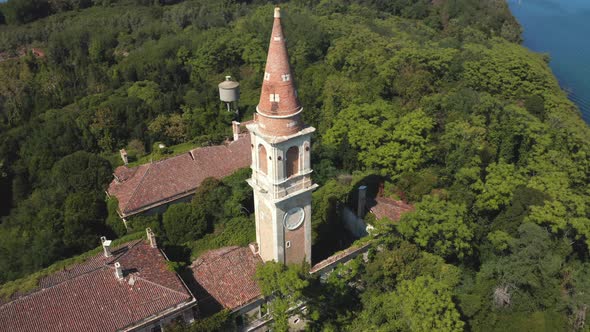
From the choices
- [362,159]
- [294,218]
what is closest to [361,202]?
[362,159]

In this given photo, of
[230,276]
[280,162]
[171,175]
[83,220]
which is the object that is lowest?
[83,220]

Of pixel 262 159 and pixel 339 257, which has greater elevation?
pixel 262 159

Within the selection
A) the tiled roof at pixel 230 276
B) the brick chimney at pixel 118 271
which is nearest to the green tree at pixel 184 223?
the tiled roof at pixel 230 276

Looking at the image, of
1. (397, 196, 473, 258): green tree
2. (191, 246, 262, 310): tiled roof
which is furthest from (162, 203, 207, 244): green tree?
(397, 196, 473, 258): green tree

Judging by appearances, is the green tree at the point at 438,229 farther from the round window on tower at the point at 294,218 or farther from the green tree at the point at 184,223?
the green tree at the point at 184,223

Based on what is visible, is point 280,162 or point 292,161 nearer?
point 280,162

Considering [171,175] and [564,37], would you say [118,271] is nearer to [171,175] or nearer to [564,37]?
[171,175]
